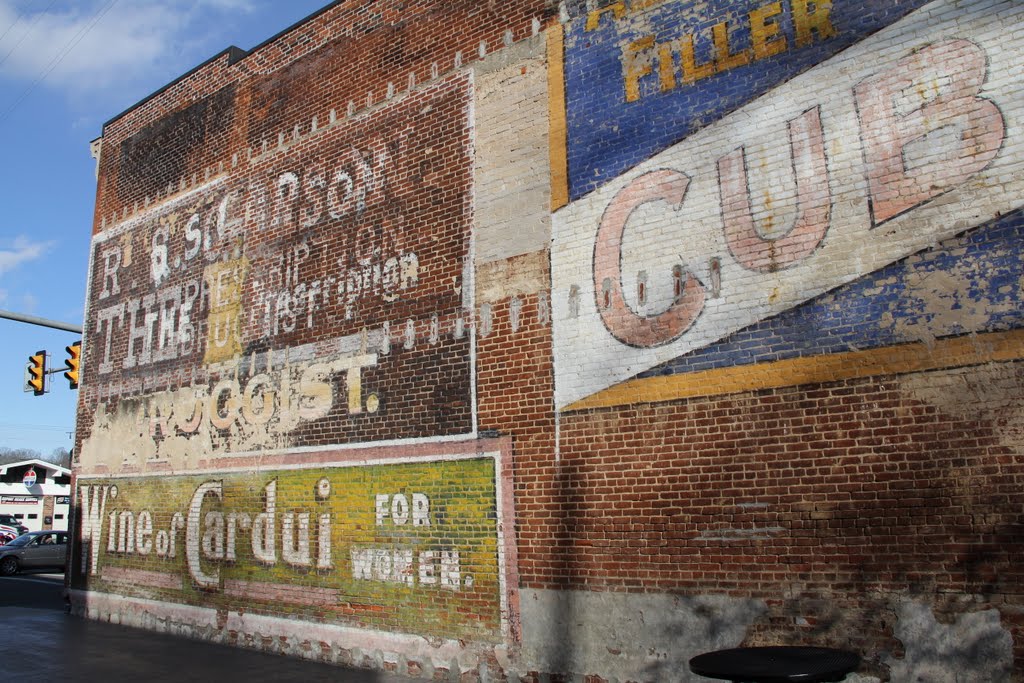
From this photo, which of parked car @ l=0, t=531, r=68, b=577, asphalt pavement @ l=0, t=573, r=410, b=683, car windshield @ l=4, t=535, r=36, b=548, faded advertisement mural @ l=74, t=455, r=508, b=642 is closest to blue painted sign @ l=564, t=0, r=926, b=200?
faded advertisement mural @ l=74, t=455, r=508, b=642

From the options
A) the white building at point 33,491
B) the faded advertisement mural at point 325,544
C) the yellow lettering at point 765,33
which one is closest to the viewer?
the yellow lettering at point 765,33

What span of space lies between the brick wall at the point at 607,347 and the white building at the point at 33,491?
4206cm

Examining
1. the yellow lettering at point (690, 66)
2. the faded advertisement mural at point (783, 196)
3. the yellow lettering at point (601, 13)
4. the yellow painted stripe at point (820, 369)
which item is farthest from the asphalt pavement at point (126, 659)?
the yellow lettering at point (601, 13)

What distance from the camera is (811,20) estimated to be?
6902 millimetres

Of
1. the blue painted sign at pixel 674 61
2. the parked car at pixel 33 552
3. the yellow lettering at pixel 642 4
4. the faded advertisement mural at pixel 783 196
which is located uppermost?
the yellow lettering at pixel 642 4

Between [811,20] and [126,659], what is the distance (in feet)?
33.4

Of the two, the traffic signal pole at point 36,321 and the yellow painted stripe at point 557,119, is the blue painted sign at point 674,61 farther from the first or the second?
the traffic signal pole at point 36,321

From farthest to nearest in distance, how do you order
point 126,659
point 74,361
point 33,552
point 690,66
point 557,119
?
1. point 33,552
2. point 74,361
3. point 126,659
4. point 557,119
5. point 690,66

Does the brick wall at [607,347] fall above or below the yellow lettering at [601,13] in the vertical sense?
below

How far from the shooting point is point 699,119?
739 cm

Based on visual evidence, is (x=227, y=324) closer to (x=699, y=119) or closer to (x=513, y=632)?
(x=513, y=632)

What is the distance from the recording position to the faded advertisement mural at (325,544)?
27.2 feet

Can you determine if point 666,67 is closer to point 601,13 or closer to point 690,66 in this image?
point 690,66

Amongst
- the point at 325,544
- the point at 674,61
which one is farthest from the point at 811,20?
the point at 325,544
